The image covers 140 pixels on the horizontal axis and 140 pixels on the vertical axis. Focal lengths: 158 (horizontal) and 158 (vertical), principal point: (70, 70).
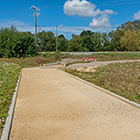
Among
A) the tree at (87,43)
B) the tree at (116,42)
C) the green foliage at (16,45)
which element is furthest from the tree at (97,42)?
the green foliage at (16,45)

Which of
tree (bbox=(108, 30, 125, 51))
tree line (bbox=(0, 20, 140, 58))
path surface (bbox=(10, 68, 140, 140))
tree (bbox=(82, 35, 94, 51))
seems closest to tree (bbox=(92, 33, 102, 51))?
tree line (bbox=(0, 20, 140, 58))

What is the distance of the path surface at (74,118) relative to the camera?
3.58 metres

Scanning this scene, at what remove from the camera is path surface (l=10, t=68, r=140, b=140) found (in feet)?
11.8

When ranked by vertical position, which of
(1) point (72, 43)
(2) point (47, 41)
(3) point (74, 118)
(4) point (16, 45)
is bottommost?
(3) point (74, 118)

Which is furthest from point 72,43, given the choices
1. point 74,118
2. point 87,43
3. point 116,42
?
point 74,118

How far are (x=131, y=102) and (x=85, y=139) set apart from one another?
300cm

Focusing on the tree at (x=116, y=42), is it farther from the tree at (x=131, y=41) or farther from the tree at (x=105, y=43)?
the tree at (x=131, y=41)

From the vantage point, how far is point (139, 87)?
25.3ft

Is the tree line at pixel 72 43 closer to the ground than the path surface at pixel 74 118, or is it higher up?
higher up

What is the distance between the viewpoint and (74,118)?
443 cm

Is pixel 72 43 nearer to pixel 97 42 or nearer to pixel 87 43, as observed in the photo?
pixel 87 43

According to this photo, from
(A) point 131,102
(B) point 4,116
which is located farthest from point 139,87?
(B) point 4,116

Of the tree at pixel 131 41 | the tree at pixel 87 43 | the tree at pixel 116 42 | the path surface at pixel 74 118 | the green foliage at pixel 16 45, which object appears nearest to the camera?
the path surface at pixel 74 118

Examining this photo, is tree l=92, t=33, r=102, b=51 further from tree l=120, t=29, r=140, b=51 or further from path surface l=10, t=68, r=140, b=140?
path surface l=10, t=68, r=140, b=140
